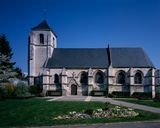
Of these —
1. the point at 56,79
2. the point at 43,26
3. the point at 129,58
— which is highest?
the point at 43,26

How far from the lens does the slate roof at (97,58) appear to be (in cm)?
4928

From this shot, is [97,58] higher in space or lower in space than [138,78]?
higher

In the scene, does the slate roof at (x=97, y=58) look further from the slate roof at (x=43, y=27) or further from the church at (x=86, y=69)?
the slate roof at (x=43, y=27)

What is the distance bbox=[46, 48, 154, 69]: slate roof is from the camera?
162 feet

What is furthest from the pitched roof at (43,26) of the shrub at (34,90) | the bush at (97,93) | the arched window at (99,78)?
the bush at (97,93)

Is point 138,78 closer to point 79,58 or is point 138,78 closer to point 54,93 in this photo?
point 79,58

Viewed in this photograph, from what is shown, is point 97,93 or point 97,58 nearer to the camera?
point 97,93

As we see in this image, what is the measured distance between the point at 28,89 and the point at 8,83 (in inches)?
286

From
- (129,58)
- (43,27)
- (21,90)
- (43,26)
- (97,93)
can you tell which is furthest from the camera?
(43,26)

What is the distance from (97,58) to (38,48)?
12695mm

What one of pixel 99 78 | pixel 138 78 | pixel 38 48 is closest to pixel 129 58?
pixel 138 78

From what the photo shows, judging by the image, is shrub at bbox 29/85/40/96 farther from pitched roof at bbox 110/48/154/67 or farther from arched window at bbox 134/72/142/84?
→ arched window at bbox 134/72/142/84

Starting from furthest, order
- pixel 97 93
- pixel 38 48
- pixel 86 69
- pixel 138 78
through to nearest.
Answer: pixel 38 48 < pixel 86 69 < pixel 138 78 < pixel 97 93

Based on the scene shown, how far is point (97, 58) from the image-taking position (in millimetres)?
50875
